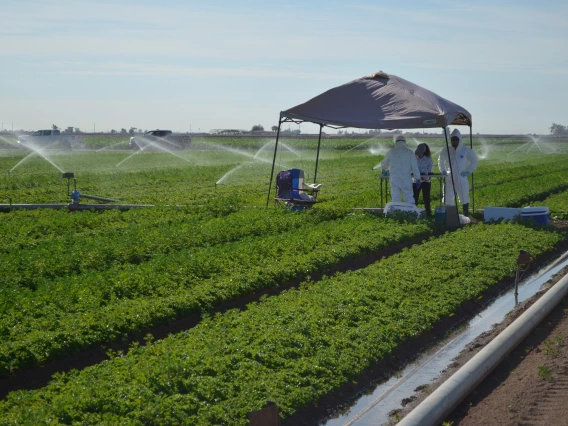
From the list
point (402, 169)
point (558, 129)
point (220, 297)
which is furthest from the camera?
point (558, 129)

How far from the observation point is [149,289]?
9750mm

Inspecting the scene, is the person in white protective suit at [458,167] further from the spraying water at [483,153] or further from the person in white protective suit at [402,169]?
the spraying water at [483,153]

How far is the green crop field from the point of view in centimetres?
652

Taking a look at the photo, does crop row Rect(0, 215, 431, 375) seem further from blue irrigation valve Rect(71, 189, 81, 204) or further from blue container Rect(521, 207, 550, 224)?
blue irrigation valve Rect(71, 189, 81, 204)

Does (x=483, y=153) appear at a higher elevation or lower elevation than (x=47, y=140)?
higher

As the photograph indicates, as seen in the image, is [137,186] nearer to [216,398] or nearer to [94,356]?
[94,356]

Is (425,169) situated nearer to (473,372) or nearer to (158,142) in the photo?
(473,372)

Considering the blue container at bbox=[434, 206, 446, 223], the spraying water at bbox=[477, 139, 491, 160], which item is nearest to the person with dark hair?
the blue container at bbox=[434, 206, 446, 223]

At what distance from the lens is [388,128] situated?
57.9ft

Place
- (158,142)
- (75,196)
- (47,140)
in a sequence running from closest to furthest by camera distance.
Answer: (75,196)
(47,140)
(158,142)

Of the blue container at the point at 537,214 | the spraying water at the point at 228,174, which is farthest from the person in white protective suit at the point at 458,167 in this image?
the spraying water at the point at 228,174

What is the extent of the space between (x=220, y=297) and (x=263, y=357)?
2.42 meters

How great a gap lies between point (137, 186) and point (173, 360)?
19.2m

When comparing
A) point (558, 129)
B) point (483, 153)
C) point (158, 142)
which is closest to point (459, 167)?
point (158, 142)
